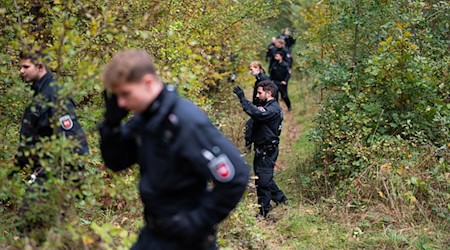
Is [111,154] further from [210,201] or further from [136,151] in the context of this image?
[210,201]

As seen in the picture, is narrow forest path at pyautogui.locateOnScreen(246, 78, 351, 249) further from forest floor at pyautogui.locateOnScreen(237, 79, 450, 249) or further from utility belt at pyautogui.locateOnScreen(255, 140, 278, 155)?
utility belt at pyautogui.locateOnScreen(255, 140, 278, 155)

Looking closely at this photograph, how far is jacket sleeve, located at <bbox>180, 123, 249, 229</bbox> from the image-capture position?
2.65m

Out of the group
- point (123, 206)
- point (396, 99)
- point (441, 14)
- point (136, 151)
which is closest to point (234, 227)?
point (123, 206)

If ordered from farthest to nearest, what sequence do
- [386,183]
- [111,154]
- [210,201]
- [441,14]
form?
[441,14] < [386,183] < [111,154] < [210,201]

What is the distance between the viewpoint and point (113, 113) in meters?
3.09

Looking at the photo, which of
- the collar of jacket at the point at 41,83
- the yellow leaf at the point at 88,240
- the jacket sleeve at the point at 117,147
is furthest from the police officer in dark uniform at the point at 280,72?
the jacket sleeve at the point at 117,147

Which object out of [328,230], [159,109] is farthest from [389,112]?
[159,109]

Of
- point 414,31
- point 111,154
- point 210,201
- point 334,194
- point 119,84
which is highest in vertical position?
point 119,84

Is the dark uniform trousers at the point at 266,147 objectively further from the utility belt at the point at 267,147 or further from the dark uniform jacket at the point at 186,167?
the dark uniform jacket at the point at 186,167

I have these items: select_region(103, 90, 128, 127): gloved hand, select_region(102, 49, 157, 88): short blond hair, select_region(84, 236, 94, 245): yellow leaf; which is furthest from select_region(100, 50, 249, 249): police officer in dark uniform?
select_region(84, 236, 94, 245): yellow leaf

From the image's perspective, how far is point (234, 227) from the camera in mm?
5625

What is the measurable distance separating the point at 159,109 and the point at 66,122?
5.20ft

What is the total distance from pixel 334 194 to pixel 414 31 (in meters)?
2.92

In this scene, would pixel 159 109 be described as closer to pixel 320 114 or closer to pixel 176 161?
pixel 176 161
